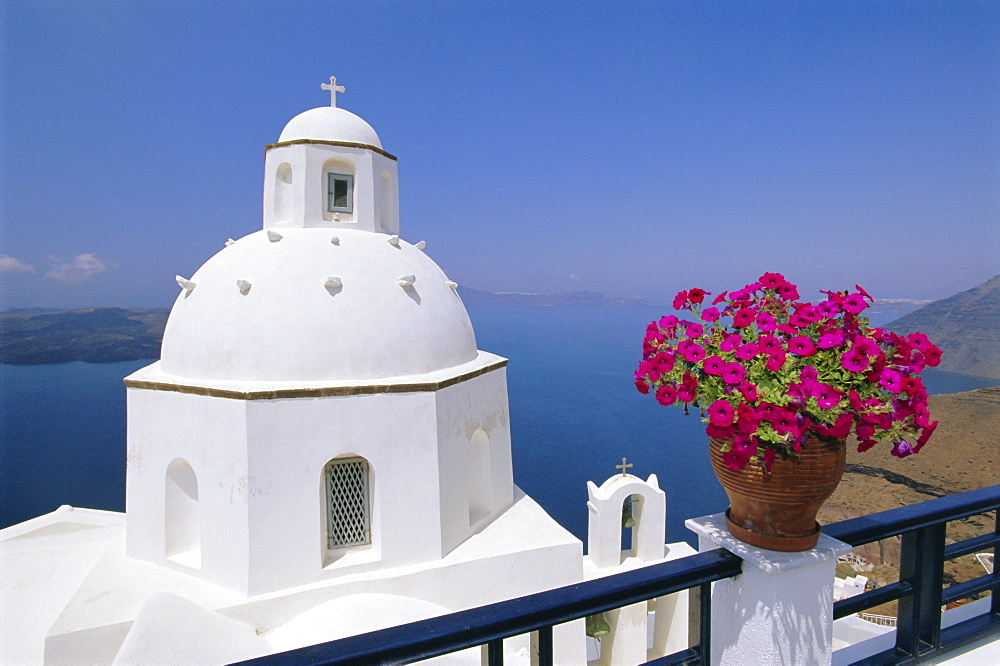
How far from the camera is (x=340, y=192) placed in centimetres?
741

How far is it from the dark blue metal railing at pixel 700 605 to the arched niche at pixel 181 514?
5.77 meters

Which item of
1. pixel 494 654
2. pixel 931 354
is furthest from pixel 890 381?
pixel 494 654

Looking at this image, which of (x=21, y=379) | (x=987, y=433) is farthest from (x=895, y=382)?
(x=21, y=379)

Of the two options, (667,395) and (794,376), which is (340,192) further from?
(794,376)

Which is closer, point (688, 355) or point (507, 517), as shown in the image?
point (688, 355)

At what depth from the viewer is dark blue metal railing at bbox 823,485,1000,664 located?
69.4 inches

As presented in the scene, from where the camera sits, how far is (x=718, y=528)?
1772mm

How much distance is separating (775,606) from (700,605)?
0.72 feet

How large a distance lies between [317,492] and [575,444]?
152 ft

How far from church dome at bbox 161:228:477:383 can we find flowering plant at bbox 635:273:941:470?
452 cm

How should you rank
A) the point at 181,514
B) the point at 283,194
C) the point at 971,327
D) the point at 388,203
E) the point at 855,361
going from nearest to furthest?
the point at 855,361
the point at 181,514
the point at 283,194
the point at 388,203
the point at 971,327

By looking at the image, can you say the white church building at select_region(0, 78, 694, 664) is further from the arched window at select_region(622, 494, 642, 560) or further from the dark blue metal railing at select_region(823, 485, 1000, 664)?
the dark blue metal railing at select_region(823, 485, 1000, 664)

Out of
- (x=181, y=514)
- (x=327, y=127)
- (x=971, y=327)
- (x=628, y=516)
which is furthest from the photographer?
(x=971, y=327)

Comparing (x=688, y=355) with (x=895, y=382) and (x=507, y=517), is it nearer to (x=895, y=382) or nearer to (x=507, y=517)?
(x=895, y=382)
